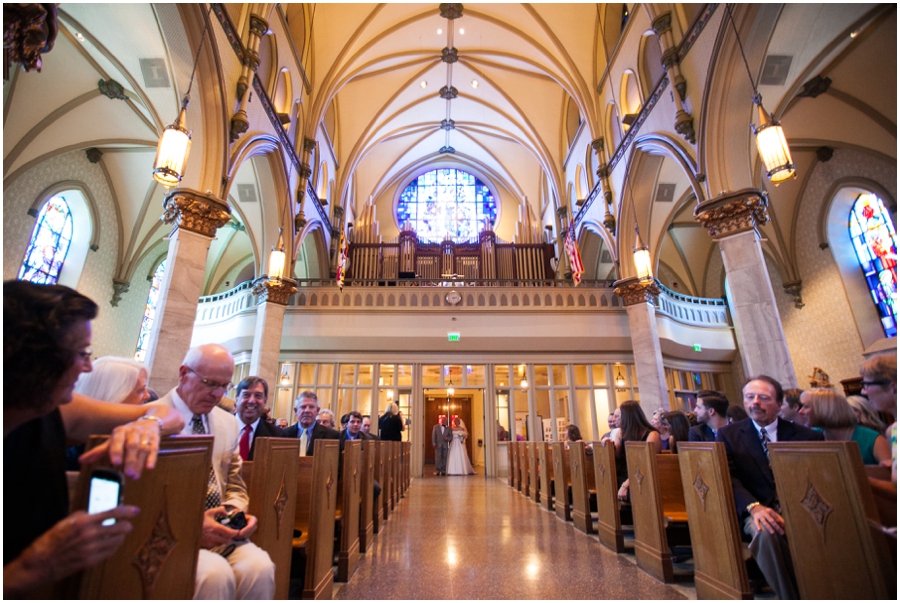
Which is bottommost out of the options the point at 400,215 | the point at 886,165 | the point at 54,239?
the point at 54,239

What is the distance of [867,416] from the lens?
96.2 inches

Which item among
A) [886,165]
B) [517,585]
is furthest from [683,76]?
[517,585]

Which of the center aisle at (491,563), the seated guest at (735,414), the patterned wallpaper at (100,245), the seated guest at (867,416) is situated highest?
the patterned wallpaper at (100,245)

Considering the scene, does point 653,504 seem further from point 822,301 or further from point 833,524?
point 822,301

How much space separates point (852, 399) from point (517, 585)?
232 centimetres

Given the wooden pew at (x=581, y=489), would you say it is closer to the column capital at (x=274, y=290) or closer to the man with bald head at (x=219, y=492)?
the man with bald head at (x=219, y=492)

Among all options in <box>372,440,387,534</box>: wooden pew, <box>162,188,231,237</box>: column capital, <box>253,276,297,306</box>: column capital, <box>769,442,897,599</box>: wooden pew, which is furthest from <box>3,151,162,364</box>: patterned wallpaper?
<box>769,442,897,599</box>: wooden pew

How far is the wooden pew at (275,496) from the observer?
1710mm

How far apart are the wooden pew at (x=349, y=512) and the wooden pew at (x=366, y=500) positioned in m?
0.15

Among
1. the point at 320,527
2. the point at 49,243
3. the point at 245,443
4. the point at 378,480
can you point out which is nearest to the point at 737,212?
the point at 378,480

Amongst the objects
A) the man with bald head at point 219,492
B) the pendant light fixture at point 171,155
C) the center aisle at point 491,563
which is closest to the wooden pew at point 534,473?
the center aisle at point 491,563

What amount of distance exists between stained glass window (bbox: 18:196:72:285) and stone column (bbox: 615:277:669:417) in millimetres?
12309

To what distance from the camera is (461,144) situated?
17.3 meters

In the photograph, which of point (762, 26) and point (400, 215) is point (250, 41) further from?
point (400, 215)
